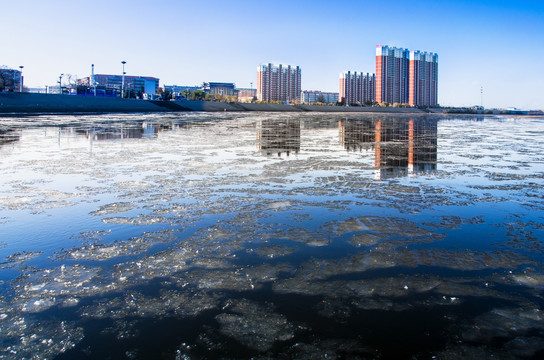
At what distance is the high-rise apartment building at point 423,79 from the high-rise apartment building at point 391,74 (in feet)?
7.70

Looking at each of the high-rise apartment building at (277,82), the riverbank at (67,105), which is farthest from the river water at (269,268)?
the high-rise apartment building at (277,82)

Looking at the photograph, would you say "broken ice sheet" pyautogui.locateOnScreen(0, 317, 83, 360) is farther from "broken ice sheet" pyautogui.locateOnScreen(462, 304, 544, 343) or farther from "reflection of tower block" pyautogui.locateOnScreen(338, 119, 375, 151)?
"reflection of tower block" pyautogui.locateOnScreen(338, 119, 375, 151)

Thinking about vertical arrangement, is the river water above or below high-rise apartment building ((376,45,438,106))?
below

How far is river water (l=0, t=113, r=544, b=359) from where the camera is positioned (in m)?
2.52

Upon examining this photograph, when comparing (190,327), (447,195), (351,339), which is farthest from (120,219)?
(447,195)

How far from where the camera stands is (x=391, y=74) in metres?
149

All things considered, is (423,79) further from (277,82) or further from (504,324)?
(504,324)


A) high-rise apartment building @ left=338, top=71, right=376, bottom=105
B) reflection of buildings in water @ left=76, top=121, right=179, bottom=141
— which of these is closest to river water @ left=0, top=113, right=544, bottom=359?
reflection of buildings in water @ left=76, top=121, right=179, bottom=141

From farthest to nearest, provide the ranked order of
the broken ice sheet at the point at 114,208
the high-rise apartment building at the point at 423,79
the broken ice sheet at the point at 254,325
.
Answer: the high-rise apartment building at the point at 423,79
the broken ice sheet at the point at 114,208
the broken ice sheet at the point at 254,325

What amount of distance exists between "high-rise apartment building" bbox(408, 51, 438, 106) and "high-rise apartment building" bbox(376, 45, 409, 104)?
2347mm

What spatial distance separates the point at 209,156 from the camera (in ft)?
36.6

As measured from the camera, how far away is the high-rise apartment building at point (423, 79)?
150500 mm

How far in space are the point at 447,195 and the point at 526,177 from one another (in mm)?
3096

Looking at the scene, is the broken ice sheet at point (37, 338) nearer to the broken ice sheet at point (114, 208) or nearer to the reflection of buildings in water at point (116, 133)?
the broken ice sheet at point (114, 208)
